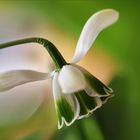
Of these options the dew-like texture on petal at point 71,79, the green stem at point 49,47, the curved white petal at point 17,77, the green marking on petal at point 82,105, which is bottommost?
the green marking on petal at point 82,105

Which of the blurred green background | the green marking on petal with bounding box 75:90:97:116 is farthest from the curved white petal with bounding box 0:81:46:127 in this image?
the green marking on petal with bounding box 75:90:97:116

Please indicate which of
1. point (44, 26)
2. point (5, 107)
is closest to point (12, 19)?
point (44, 26)

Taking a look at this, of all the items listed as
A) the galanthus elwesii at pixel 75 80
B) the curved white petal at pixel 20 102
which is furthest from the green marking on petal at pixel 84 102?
the curved white petal at pixel 20 102

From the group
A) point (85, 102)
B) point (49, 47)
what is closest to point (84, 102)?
point (85, 102)

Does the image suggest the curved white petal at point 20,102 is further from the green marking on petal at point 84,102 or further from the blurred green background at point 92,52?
the green marking on petal at point 84,102

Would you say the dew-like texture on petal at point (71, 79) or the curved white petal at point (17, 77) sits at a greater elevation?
the curved white petal at point (17, 77)

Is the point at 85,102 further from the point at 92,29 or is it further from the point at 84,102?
the point at 92,29

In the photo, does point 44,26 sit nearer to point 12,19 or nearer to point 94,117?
point 12,19

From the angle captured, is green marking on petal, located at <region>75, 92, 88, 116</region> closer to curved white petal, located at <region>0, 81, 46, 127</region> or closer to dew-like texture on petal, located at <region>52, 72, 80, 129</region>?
dew-like texture on petal, located at <region>52, 72, 80, 129</region>
